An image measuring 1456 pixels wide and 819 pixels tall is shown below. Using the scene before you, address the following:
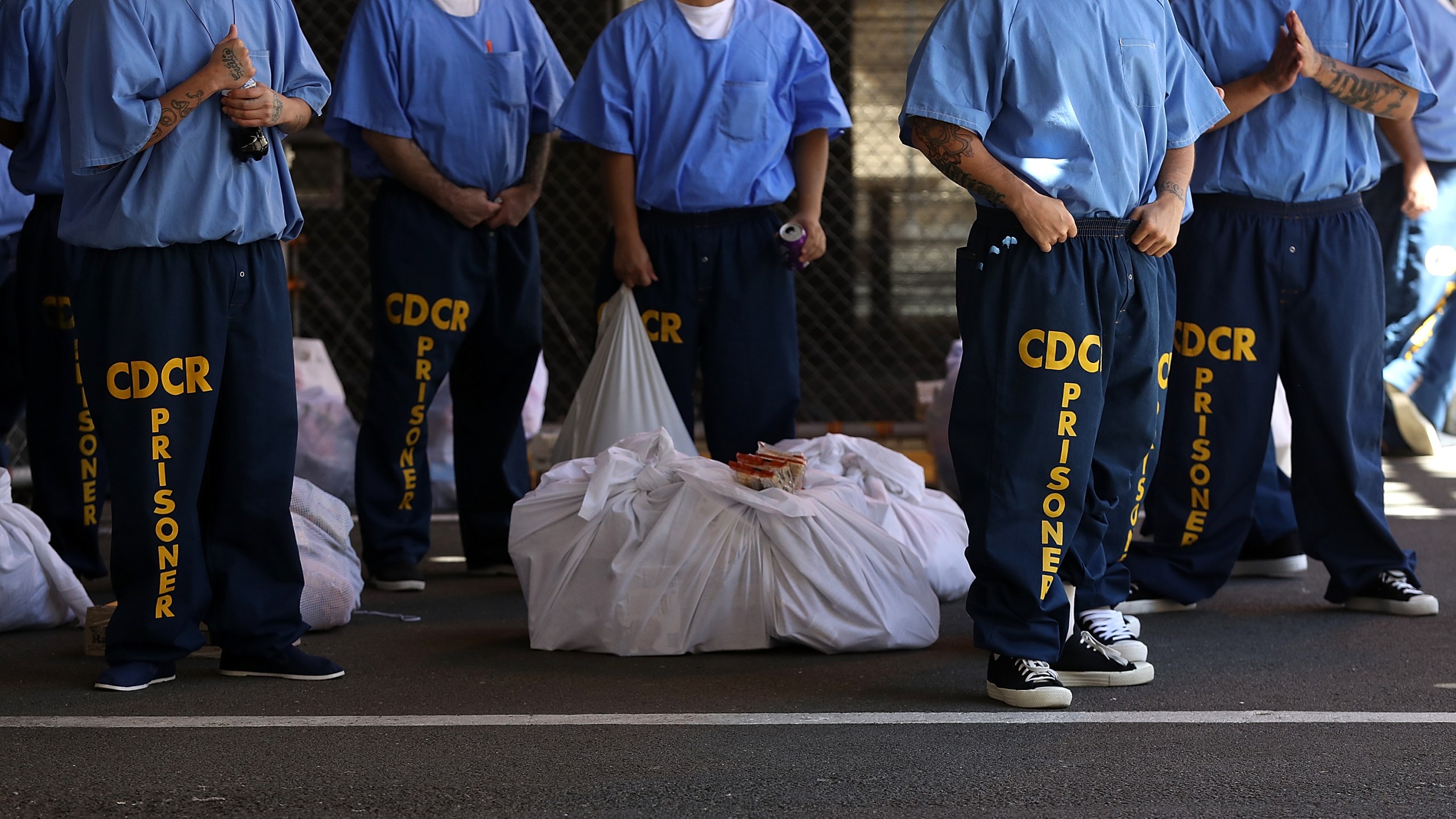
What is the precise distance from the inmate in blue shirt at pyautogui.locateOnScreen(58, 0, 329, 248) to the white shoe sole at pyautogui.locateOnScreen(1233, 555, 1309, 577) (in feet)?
9.12

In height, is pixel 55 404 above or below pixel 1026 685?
above

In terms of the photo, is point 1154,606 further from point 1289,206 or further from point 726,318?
point 726,318

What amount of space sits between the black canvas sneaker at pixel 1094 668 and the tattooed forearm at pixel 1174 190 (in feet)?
3.04

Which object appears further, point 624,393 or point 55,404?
point 55,404

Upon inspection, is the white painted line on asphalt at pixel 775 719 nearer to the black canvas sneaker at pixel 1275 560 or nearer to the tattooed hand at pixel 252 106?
the tattooed hand at pixel 252 106

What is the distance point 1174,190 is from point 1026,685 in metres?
1.04

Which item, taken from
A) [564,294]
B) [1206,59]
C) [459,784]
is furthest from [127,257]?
[564,294]

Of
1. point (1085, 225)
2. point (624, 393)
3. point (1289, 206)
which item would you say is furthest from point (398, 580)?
point (1289, 206)

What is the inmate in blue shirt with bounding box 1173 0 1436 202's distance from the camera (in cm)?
354

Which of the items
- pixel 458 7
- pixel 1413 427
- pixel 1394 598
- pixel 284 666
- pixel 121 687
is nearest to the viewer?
pixel 121 687

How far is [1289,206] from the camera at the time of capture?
3.57 metres

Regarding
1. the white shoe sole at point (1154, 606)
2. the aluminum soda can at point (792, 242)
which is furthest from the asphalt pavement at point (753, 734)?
the aluminum soda can at point (792, 242)

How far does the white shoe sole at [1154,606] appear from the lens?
12.3 feet

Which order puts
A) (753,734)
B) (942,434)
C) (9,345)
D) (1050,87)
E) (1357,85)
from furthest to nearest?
(942,434) → (9,345) → (1357,85) → (1050,87) → (753,734)
